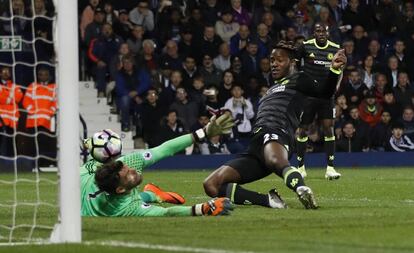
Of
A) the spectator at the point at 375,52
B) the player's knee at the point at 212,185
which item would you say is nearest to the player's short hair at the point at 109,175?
the player's knee at the point at 212,185

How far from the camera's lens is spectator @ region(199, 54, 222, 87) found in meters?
26.5

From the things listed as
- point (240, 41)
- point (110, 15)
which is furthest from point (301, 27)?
point (110, 15)

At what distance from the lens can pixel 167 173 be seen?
22766 millimetres

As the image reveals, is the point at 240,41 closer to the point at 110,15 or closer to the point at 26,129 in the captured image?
the point at 110,15

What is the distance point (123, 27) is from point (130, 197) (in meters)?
15.3

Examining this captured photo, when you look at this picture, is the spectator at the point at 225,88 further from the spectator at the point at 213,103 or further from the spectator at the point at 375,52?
the spectator at the point at 375,52

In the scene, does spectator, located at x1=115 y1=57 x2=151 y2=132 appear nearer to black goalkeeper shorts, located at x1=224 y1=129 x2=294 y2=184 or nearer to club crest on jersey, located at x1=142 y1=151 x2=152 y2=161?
black goalkeeper shorts, located at x1=224 y1=129 x2=294 y2=184

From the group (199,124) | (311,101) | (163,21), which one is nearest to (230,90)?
(199,124)

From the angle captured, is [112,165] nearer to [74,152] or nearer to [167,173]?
[74,152]

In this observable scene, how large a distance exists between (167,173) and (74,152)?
43.3 ft

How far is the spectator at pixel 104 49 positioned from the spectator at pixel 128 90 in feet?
1.63

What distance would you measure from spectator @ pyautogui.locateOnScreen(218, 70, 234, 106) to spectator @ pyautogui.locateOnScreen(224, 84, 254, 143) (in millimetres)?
156

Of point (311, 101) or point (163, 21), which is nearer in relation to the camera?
point (311, 101)

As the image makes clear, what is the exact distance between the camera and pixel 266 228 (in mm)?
10562
